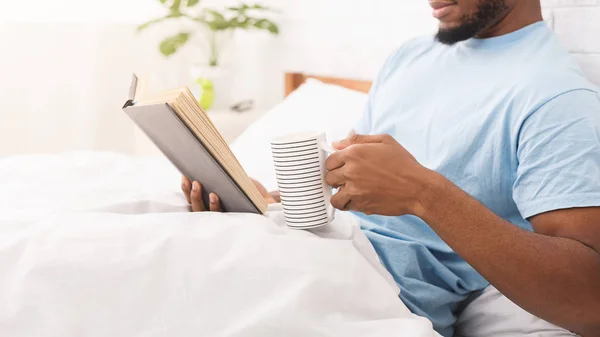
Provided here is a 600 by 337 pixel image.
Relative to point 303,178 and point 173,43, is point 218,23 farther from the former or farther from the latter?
point 303,178

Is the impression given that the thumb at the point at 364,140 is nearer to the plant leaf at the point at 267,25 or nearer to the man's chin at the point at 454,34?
the man's chin at the point at 454,34

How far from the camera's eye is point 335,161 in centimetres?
90

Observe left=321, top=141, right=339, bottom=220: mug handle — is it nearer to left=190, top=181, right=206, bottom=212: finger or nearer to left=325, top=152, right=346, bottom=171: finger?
left=325, top=152, right=346, bottom=171: finger

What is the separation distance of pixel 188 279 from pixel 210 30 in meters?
2.23

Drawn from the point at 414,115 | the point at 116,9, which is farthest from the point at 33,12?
the point at 414,115

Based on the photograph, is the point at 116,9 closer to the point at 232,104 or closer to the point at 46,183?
the point at 232,104

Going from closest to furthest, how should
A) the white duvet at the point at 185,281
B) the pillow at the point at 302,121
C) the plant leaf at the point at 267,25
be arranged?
the white duvet at the point at 185,281
the pillow at the point at 302,121
the plant leaf at the point at 267,25

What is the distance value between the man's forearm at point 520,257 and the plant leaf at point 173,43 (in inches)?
79.9

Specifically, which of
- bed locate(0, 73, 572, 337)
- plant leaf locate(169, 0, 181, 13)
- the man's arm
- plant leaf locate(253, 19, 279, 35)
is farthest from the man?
plant leaf locate(169, 0, 181, 13)

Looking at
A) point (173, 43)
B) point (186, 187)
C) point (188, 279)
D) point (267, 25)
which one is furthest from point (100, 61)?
point (188, 279)

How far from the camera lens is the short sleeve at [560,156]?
0.94 meters

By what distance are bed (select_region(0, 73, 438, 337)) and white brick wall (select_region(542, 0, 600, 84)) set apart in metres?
0.65

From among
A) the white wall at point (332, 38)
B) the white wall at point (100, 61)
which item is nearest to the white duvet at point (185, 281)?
the white wall at point (332, 38)

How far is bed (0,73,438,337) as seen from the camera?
78 cm
